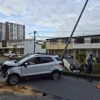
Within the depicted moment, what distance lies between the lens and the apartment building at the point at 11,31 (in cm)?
8334

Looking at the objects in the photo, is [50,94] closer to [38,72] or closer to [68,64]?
[38,72]

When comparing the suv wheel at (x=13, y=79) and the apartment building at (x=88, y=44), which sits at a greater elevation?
the apartment building at (x=88, y=44)

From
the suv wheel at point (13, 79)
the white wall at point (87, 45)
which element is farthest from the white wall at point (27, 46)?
the suv wheel at point (13, 79)

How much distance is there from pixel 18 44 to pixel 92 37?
29175mm

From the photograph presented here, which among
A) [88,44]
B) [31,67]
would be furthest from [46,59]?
[88,44]

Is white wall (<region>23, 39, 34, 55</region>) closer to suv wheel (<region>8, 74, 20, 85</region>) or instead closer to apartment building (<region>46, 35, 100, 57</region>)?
A: apartment building (<region>46, 35, 100, 57</region>)

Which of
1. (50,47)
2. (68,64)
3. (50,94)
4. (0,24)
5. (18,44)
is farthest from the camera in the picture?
(0,24)

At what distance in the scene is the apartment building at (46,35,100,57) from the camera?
3113 cm

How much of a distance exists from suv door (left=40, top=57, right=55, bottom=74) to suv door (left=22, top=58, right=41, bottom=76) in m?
0.25

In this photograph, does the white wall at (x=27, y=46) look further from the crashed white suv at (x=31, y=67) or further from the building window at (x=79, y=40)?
the crashed white suv at (x=31, y=67)

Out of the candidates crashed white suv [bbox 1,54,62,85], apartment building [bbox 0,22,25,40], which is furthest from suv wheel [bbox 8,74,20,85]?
apartment building [bbox 0,22,25,40]

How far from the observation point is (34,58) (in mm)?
7242

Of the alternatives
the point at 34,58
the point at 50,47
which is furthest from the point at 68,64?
the point at 50,47

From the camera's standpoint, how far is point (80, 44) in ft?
109
